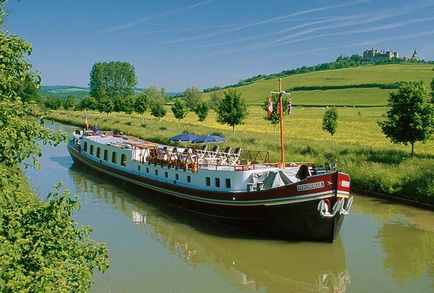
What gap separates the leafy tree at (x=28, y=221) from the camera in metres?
5.77

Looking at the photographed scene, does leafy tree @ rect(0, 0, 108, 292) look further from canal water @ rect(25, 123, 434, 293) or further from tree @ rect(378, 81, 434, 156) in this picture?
tree @ rect(378, 81, 434, 156)

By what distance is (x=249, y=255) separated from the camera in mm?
18219

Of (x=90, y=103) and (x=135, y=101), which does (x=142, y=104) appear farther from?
(x=90, y=103)

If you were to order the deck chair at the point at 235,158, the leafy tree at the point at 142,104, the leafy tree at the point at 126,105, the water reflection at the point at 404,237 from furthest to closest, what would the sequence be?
1. the leafy tree at the point at 126,105
2. the leafy tree at the point at 142,104
3. the deck chair at the point at 235,158
4. the water reflection at the point at 404,237

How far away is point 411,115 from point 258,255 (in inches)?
681

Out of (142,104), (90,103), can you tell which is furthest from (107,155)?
(90,103)

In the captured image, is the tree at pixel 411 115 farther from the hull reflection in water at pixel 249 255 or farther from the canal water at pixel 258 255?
the hull reflection in water at pixel 249 255

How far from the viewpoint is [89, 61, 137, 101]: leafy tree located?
529 feet

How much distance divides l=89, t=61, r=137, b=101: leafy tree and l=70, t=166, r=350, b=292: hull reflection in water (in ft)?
465

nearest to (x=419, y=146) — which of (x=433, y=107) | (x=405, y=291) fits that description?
(x=433, y=107)

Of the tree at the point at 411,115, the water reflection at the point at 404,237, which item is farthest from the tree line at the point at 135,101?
the water reflection at the point at 404,237

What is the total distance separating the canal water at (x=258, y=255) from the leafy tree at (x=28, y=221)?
28.2ft

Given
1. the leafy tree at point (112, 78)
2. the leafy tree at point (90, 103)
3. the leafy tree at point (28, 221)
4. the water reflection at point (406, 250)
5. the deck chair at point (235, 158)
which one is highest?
the leafy tree at point (112, 78)

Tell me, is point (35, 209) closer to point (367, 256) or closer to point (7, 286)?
point (7, 286)
